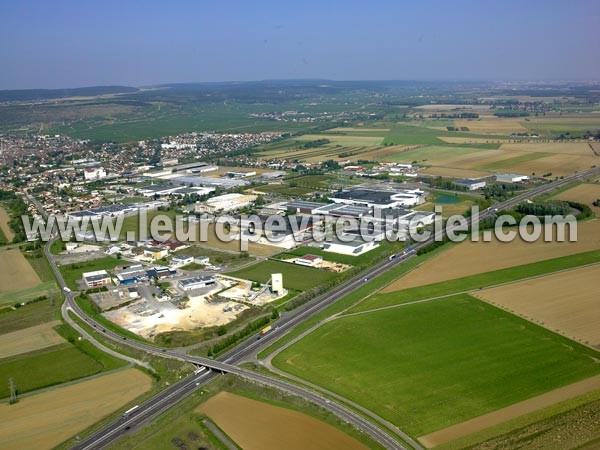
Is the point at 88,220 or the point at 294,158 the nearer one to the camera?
the point at 88,220

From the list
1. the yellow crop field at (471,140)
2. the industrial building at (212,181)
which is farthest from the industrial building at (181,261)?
the yellow crop field at (471,140)

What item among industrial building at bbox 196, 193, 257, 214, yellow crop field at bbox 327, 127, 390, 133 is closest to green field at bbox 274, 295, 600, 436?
industrial building at bbox 196, 193, 257, 214

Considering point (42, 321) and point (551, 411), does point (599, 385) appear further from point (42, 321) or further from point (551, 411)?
point (42, 321)

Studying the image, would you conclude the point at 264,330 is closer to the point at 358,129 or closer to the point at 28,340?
the point at 28,340

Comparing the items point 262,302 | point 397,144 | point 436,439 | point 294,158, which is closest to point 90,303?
point 262,302

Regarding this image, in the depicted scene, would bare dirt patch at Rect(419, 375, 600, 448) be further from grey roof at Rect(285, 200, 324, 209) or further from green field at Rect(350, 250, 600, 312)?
grey roof at Rect(285, 200, 324, 209)
